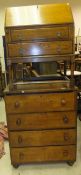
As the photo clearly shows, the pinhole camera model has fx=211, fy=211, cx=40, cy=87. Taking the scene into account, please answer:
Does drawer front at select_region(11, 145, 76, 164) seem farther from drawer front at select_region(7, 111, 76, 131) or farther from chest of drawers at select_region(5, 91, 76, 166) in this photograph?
drawer front at select_region(7, 111, 76, 131)

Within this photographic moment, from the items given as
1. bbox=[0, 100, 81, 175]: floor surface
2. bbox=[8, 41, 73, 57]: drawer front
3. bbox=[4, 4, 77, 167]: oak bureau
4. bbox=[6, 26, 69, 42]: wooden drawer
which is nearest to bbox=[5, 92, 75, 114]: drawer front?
bbox=[4, 4, 77, 167]: oak bureau

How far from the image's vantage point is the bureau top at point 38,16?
2.00 m

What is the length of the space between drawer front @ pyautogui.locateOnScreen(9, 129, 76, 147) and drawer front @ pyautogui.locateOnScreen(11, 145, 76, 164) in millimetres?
60

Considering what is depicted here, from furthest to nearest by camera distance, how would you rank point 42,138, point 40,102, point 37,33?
point 42,138
point 40,102
point 37,33

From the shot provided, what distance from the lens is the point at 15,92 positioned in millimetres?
2070

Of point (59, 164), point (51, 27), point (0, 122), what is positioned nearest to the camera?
point (51, 27)

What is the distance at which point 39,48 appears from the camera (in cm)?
205

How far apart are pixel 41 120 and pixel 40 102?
0.65 feet

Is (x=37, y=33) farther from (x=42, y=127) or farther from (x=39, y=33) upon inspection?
(x=42, y=127)

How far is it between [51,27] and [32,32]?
0.61ft

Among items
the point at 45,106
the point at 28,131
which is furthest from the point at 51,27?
the point at 28,131

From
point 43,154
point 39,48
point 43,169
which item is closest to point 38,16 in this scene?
point 39,48

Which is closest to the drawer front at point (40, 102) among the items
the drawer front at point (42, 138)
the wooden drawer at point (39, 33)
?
the drawer front at point (42, 138)

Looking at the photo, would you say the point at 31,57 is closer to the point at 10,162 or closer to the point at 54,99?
the point at 54,99
